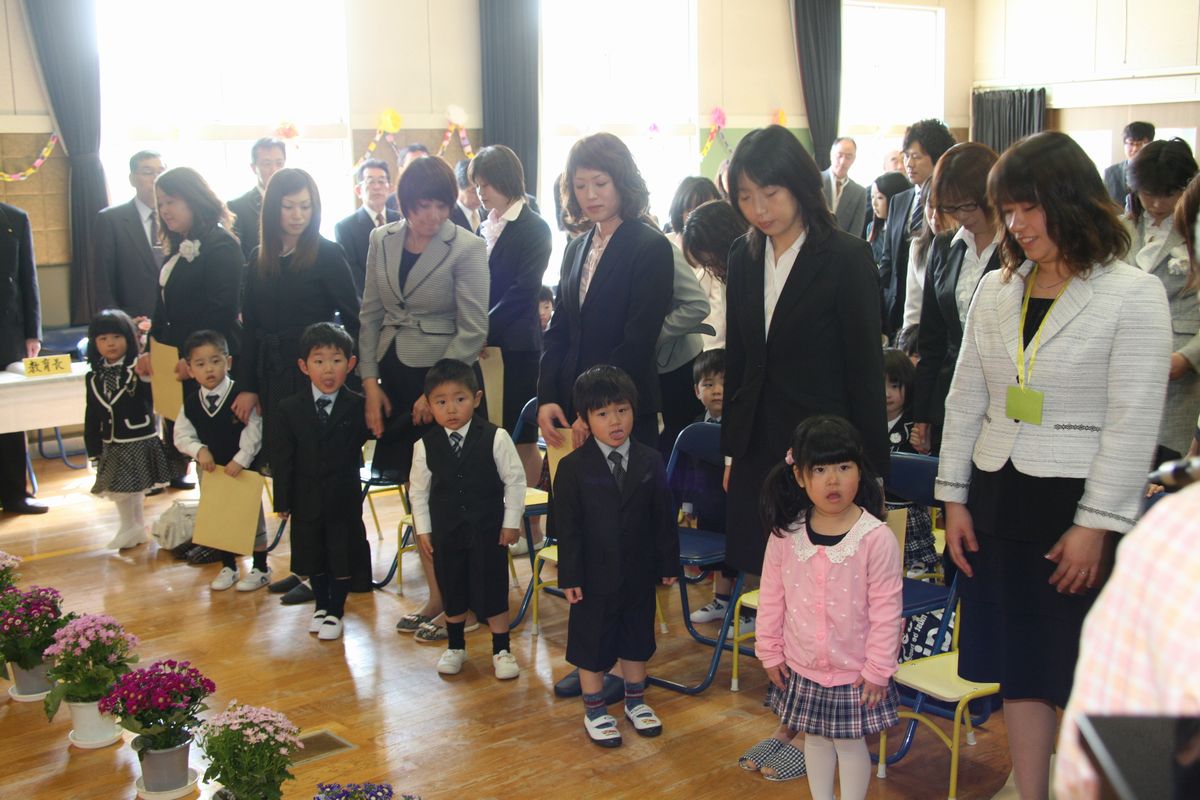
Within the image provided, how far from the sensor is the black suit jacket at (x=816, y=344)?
9.30 ft

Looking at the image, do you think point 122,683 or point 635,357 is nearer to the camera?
point 122,683

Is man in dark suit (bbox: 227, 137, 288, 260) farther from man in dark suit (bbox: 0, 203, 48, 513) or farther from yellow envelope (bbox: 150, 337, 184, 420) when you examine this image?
man in dark suit (bbox: 0, 203, 48, 513)

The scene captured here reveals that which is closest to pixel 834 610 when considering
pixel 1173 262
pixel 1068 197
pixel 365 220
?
pixel 1068 197

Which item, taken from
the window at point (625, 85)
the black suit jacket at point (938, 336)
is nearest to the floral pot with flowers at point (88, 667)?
the black suit jacket at point (938, 336)

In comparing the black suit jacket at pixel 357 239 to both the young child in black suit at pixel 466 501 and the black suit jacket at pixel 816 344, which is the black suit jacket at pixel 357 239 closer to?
the young child in black suit at pixel 466 501

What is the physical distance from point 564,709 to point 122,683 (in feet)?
4.20

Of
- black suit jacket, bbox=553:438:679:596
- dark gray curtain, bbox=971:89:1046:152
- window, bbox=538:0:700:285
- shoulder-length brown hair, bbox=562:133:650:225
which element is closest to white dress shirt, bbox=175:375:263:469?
black suit jacket, bbox=553:438:679:596

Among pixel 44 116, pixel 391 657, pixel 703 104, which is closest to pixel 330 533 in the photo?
pixel 391 657

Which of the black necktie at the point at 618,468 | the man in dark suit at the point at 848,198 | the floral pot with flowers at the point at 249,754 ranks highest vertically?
the man in dark suit at the point at 848,198

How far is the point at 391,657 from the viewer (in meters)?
4.10

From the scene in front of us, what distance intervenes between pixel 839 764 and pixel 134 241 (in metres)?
5.35

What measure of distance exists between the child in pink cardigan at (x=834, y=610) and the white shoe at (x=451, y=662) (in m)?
1.42

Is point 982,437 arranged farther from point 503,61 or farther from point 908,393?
point 503,61

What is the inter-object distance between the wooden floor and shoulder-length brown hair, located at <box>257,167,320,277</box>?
4.40ft
